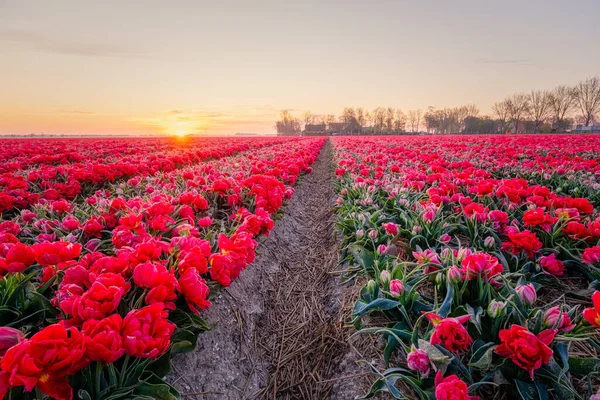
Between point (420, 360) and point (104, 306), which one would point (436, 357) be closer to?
point (420, 360)

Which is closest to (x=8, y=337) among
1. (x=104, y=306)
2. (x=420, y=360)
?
(x=104, y=306)

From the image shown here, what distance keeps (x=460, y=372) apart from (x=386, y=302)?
54 cm

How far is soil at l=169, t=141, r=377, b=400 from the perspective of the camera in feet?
6.72

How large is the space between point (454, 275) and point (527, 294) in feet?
1.23

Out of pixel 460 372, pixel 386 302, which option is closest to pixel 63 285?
pixel 386 302

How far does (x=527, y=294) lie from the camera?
1.67m

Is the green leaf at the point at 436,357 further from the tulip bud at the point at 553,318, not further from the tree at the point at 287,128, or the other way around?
the tree at the point at 287,128

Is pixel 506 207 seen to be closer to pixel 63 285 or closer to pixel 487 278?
pixel 487 278

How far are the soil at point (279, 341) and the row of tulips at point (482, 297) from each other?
1.03 feet

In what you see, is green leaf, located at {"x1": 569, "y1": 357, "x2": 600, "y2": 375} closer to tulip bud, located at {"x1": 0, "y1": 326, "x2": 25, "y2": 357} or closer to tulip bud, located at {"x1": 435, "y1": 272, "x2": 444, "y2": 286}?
tulip bud, located at {"x1": 435, "y1": 272, "x2": 444, "y2": 286}

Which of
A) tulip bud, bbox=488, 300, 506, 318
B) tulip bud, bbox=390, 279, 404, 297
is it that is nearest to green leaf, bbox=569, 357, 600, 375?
tulip bud, bbox=488, 300, 506, 318

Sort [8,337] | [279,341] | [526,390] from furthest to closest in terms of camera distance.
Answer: [279,341], [526,390], [8,337]

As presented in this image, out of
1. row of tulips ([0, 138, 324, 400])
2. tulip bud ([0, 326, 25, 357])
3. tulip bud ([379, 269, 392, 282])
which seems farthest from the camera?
tulip bud ([379, 269, 392, 282])

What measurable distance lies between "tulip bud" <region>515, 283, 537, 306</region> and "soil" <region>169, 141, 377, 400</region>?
991 millimetres
